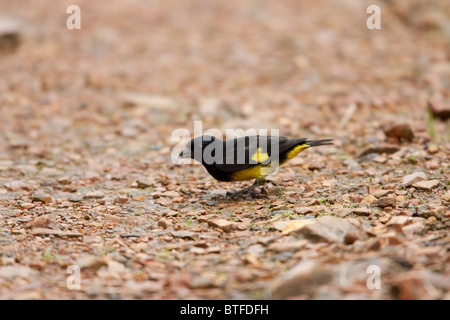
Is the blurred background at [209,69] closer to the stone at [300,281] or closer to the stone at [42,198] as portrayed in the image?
the stone at [42,198]

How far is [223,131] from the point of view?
7.58 meters

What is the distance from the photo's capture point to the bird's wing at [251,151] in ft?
17.1

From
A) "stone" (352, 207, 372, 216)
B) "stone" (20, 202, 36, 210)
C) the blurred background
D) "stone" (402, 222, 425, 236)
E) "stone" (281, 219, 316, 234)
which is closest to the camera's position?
"stone" (402, 222, 425, 236)

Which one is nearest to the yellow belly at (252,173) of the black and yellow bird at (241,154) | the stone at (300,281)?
the black and yellow bird at (241,154)

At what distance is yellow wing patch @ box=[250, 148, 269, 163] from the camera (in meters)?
5.25

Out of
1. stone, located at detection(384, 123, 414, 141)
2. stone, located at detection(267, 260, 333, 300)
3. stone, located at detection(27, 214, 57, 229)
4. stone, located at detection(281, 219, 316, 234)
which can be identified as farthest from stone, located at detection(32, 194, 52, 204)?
stone, located at detection(384, 123, 414, 141)

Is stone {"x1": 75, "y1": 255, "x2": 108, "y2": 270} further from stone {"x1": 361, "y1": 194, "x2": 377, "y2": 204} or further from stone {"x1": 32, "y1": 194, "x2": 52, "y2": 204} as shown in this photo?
stone {"x1": 361, "y1": 194, "x2": 377, "y2": 204}

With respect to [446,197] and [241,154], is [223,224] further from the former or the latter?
[446,197]

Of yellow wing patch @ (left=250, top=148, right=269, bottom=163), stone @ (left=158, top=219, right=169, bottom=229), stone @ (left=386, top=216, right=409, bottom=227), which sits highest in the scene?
yellow wing patch @ (left=250, top=148, right=269, bottom=163)

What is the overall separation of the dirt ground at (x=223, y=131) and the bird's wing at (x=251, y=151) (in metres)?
0.38

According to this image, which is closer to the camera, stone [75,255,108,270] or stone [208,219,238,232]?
stone [75,255,108,270]

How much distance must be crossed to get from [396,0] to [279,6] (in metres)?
2.78

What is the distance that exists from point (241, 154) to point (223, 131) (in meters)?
2.31

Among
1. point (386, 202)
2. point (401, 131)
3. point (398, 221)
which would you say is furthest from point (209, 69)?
point (398, 221)
